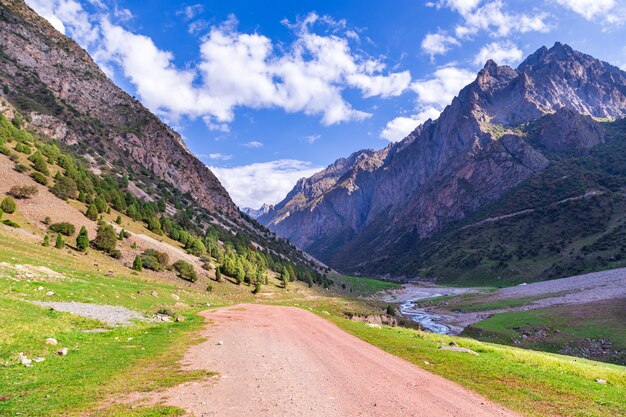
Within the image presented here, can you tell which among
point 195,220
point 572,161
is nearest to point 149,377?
point 195,220

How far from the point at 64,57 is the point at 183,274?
357 feet

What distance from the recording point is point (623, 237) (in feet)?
358

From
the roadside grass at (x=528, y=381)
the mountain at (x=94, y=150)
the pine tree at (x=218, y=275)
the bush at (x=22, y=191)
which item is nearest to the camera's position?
the roadside grass at (x=528, y=381)

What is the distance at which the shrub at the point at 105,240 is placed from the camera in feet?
152

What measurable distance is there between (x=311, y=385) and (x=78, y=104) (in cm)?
13075

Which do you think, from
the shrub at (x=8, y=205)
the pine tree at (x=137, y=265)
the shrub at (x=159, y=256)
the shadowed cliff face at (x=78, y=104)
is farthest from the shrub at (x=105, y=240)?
the shadowed cliff face at (x=78, y=104)

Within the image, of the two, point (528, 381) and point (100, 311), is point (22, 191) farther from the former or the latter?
point (528, 381)

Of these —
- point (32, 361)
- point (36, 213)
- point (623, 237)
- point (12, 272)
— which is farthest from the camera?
point (623, 237)

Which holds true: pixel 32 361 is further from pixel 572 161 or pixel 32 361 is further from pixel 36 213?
pixel 572 161

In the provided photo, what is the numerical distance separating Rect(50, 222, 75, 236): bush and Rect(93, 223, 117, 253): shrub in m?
3.13

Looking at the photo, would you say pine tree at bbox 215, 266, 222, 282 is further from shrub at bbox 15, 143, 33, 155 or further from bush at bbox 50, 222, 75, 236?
shrub at bbox 15, 143, 33, 155

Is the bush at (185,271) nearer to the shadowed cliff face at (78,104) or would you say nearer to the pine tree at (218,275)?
the pine tree at (218,275)

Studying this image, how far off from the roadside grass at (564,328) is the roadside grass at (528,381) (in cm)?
2065

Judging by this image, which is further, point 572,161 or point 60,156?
point 572,161
